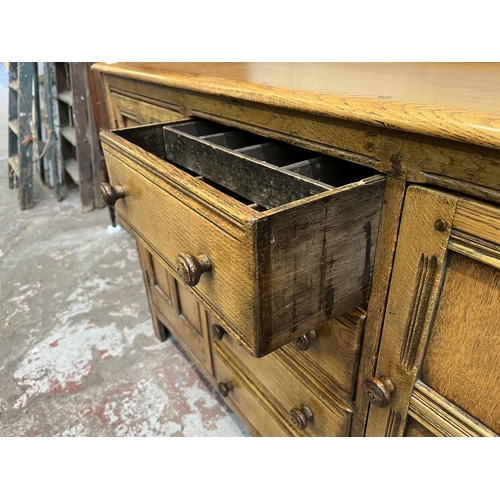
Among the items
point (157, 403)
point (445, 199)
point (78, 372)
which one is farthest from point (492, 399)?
point (78, 372)

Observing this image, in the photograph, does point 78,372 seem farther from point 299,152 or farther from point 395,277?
point 395,277

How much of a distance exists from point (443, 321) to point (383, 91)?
0.34 meters

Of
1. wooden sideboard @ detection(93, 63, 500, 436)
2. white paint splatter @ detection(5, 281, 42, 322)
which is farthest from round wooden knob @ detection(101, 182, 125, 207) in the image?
white paint splatter @ detection(5, 281, 42, 322)

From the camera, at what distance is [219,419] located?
1.35 metres

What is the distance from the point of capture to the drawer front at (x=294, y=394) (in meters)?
0.80

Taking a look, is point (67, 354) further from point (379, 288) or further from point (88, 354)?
point (379, 288)

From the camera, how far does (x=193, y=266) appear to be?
58 centimetres

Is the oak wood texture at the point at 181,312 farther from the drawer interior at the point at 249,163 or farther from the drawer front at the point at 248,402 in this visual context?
the drawer interior at the point at 249,163

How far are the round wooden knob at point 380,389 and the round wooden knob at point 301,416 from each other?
8.7 inches

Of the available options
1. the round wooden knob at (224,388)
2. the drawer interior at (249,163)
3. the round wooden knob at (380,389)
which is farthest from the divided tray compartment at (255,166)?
the round wooden knob at (224,388)

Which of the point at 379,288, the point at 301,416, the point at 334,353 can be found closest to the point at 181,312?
the point at 301,416

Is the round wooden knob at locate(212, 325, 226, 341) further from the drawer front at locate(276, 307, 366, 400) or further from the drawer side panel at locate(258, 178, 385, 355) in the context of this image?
the drawer side panel at locate(258, 178, 385, 355)

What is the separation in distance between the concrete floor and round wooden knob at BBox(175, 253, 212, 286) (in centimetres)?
91

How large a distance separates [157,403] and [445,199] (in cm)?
123
